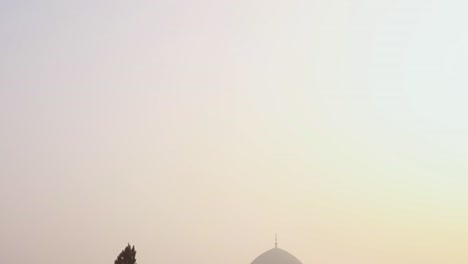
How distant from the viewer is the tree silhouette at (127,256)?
6075 cm

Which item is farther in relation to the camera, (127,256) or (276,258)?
(276,258)

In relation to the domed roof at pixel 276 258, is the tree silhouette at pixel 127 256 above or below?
below

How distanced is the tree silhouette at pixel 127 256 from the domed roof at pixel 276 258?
67816 mm

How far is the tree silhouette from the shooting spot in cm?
6075

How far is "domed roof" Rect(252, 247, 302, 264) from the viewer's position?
12581 centimetres

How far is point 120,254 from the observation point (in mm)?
61000

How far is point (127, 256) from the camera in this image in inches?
2402

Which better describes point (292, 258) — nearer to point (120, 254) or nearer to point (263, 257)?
point (263, 257)

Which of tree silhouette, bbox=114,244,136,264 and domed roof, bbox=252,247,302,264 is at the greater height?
domed roof, bbox=252,247,302,264

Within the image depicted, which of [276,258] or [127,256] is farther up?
[276,258]

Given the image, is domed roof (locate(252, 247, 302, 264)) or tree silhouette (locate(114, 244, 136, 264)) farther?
domed roof (locate(252, 247, 302, 264))

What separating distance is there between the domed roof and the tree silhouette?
6782 centimetres

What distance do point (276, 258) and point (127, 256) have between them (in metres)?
69.3

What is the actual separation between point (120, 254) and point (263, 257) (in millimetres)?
70847
